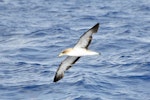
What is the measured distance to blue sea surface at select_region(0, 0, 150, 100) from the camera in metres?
15.1

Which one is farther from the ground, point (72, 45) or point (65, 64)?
point (65, 64)

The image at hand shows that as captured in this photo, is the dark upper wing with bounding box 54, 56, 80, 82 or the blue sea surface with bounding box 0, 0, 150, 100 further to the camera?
the blue sea surface with bounding box 0, 0, 150, 100

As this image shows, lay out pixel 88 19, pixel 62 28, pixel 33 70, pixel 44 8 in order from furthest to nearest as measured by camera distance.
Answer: pixel 44 8, pixel 88 19, pixel 62 28, pixel 33 70

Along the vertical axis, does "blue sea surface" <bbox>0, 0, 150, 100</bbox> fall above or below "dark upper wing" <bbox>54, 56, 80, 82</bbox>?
below

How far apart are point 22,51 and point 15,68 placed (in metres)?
2.23

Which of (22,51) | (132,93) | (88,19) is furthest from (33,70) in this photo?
(88,19)

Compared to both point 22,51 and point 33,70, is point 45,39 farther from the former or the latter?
point 33,70

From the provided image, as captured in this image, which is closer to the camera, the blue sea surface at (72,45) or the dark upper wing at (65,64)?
the dark upper wing at (65,64)

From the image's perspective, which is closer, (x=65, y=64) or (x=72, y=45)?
(x=65, y=64)

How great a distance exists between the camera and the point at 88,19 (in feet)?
86.2

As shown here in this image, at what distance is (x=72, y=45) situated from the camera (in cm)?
2089

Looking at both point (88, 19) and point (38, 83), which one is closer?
point (38, 83)

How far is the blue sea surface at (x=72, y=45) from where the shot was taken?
15102 mm

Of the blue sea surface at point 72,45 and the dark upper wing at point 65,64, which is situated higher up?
the dark upper wing at point 65,64
